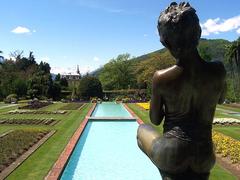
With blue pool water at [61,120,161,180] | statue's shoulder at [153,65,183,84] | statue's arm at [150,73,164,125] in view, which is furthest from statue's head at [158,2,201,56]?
blue pool water at [61,120,161,180]

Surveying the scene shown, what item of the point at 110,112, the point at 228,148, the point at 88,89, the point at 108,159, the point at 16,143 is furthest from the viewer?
the point at 88,89

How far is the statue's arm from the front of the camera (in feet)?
11.1

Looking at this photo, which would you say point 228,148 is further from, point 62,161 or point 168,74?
point 168,74

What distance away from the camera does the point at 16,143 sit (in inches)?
558

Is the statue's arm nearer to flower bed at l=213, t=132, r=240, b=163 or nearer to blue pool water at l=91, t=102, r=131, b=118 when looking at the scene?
flower bed at l=213, t=132, r=240, b=163

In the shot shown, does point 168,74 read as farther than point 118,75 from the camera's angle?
No

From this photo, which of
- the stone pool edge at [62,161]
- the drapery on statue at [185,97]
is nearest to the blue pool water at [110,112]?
the stone pool edge at [62,161]

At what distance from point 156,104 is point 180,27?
0.70m

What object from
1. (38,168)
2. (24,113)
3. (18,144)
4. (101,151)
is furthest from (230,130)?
(24,113)

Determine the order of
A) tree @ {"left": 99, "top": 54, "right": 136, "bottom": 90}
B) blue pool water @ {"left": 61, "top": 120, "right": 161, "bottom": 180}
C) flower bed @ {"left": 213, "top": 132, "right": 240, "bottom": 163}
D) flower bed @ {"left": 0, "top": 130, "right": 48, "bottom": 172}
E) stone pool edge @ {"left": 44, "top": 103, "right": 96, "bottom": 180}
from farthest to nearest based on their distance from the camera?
1. tree @ {"left": 99, "top": 54, "right": 136, "bottom": 90}
2. flower bed @ {"left": 213, "top": 132, "right": 240, "bottom": 163}
3. flower bed @ {"left": 0, "top": 130, "right": 48, "bottom": 172}
4. blue pool water @ {"left": 61, "top": 120, "right": 161, "bottom": 180}
5. stone pool edge @ {"left": 44, "top": 103, "right": 96, "bottom": 180}

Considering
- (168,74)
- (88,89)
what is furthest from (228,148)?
(88,89)

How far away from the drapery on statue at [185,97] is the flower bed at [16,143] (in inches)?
303

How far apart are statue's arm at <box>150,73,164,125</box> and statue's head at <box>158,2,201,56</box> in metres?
0.29

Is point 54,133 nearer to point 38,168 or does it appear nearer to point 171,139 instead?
point 38,168
